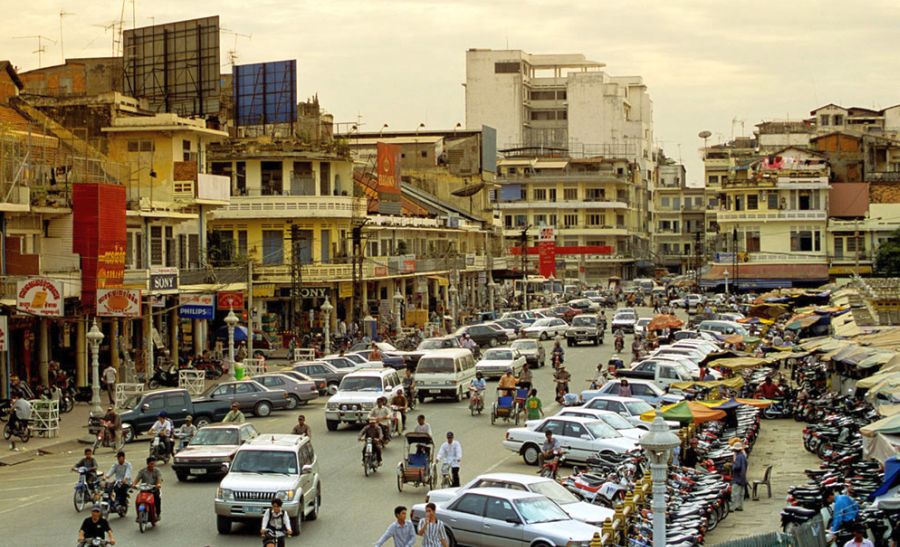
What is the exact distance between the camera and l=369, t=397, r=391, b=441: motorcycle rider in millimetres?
32469

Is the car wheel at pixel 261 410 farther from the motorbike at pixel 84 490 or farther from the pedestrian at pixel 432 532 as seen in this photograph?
the pedestrian at pixel 432 532

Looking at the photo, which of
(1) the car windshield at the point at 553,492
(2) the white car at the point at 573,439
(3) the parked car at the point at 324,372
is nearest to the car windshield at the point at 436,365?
(3) the parked car at the point at 324,372

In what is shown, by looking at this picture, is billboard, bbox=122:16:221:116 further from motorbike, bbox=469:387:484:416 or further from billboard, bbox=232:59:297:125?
motorbike, bbox=469:387:484:416

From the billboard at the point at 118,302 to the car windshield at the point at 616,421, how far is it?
702 inches

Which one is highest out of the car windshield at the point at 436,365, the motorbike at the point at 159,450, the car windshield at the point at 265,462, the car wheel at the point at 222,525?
the car windshield at the point at 436,365

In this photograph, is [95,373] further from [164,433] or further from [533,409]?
[533,409]

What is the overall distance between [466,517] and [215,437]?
9.18m

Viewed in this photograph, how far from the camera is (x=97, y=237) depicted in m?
43.4

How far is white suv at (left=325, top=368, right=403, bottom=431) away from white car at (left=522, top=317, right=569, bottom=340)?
33103mm

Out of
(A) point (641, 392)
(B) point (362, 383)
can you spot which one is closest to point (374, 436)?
(B) point (362, 383)

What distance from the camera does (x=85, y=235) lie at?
43.5m

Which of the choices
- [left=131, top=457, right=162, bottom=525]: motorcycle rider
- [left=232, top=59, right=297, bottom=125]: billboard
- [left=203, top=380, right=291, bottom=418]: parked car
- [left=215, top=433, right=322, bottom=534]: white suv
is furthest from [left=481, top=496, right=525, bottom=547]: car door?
[left=232, top=59, right=297, bottom=125]: billboard

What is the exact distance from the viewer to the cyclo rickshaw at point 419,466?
87.9 feet

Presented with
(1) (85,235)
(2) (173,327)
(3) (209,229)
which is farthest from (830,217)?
(1) (85,235)
